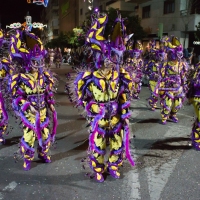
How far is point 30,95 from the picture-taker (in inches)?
171

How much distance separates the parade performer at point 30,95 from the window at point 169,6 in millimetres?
21507

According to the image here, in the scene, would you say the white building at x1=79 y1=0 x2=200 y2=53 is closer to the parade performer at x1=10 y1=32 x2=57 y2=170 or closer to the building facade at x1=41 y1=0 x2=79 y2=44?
the parade performer at x1=10 y1=32 x2=57 y2=170

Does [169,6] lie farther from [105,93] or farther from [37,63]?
[105,93]

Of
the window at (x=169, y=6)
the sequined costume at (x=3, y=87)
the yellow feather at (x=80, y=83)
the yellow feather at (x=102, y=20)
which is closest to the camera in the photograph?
the yellow feather at (x=102, y=20)

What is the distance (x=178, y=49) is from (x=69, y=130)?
10.5ft

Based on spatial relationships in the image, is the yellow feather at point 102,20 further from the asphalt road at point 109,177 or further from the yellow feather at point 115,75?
the asphalt road at point 109,177

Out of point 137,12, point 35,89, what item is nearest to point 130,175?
point 35,89

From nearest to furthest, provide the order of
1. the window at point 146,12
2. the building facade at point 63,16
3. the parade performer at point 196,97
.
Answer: the parade performer at point 196,97 < the window at point 146,12 < the building facade at point 63,16

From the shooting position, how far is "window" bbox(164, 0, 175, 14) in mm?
23681

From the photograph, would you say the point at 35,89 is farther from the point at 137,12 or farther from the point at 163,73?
the point at 137,12

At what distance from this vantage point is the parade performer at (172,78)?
6.95 metres

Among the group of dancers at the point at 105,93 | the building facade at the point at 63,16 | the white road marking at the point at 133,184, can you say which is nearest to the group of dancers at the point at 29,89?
the group of dancers at the point at 105,93

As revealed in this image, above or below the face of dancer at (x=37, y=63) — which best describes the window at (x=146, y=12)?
above

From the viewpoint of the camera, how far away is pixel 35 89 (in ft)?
14.3
